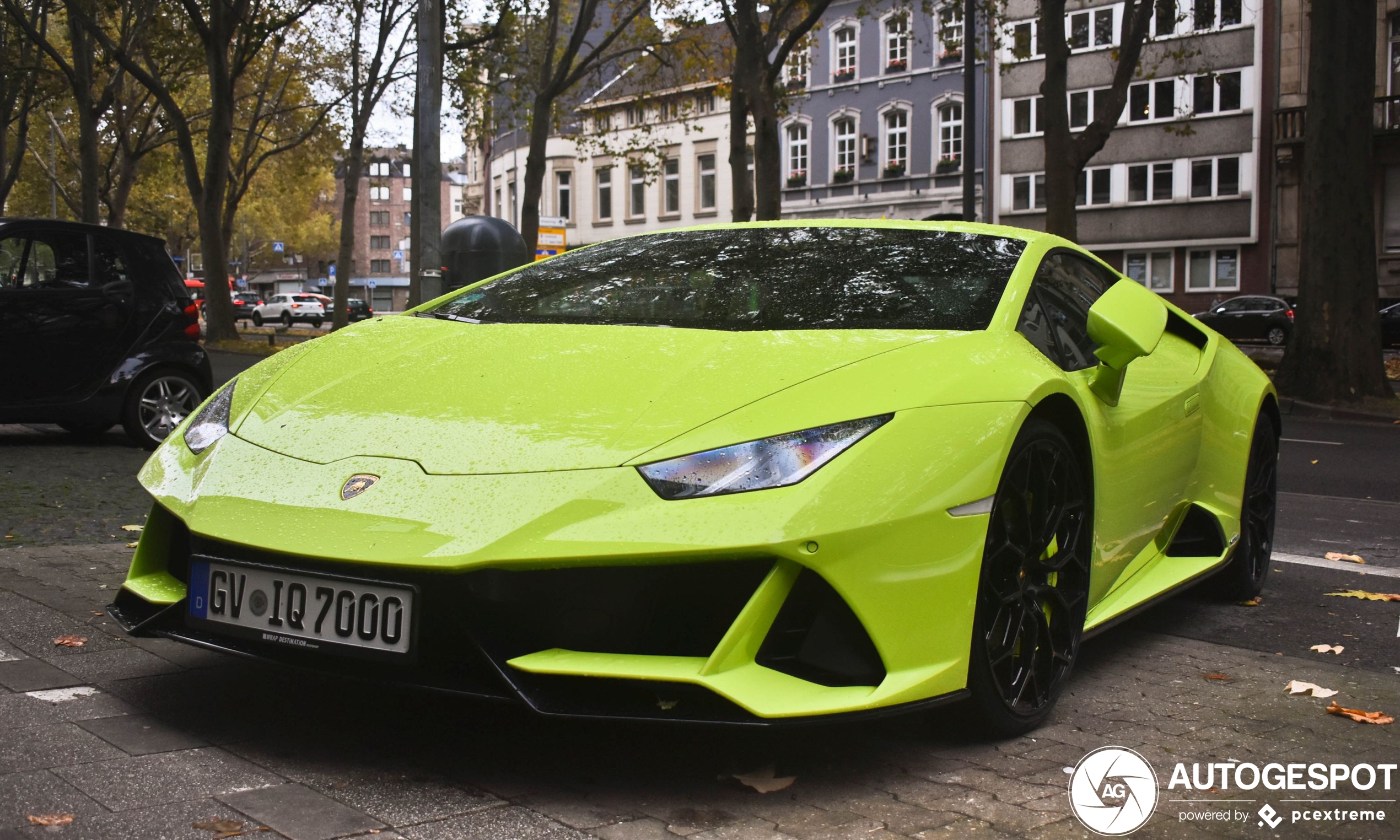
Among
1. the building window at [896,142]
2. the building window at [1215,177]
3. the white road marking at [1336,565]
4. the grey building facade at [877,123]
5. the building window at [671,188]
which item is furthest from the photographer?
the building window at [671,188]

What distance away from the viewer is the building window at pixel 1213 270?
41.3 meters

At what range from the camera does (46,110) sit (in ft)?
121

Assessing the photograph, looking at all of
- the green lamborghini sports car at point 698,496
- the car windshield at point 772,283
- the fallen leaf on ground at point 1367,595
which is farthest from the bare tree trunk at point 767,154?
the green lamborghini sports car at point 698,496

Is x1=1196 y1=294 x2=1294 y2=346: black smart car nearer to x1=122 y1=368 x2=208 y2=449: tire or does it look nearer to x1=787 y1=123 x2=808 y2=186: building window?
x1=787 y1=123 x2=808 y2=186: building window

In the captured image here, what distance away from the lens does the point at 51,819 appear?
240 centimetres

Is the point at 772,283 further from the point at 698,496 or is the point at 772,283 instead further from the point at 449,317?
the point at 698,496

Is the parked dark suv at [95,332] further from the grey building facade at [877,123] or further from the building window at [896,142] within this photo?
the building window at [896,142]

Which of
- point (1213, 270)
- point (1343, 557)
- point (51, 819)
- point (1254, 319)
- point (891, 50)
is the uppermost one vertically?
point (891, 50)

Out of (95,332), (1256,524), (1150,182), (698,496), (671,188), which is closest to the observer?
(698,496)

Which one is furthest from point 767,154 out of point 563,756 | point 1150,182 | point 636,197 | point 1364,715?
point 636,197

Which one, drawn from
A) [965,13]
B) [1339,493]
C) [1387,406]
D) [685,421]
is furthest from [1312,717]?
[965,13]

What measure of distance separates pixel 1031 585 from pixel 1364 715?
0.96 m

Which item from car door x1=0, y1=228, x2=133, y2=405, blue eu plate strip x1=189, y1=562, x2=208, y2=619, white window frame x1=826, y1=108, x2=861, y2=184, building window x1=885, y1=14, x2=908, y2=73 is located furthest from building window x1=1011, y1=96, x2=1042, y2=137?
blue eu plate strip x1=189, y1=562, x2=208, y2=619

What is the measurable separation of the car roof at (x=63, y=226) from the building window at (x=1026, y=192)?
38.8m
